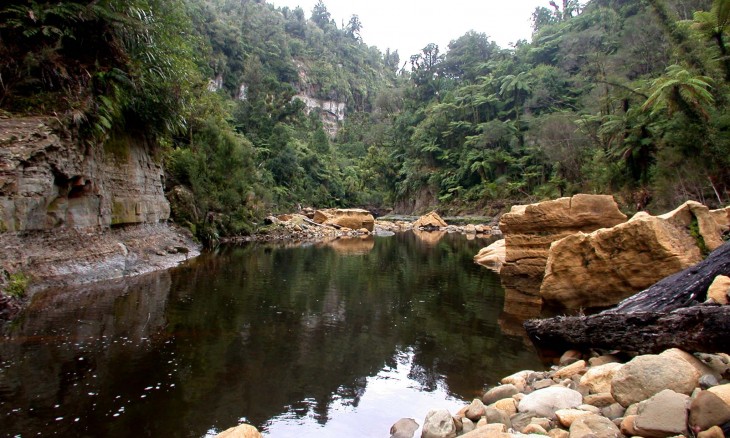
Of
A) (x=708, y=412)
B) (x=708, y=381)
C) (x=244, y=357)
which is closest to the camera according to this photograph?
(x=708, y=412)

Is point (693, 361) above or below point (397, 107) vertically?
below

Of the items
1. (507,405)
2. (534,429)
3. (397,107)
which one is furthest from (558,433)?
(397,107)

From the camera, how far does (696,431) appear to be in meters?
2.83

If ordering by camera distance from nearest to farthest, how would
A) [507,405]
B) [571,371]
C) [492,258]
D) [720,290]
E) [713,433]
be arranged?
1. [713,433]
2. [720,290]
3. [507,405]
4. [571,371]
5. [492,258]

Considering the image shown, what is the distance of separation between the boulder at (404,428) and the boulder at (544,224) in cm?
801

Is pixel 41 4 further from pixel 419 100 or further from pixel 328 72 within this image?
pixel 328 72

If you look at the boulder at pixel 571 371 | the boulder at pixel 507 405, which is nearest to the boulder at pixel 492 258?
the boulder at pixel 571 371

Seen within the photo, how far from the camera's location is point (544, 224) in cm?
1127

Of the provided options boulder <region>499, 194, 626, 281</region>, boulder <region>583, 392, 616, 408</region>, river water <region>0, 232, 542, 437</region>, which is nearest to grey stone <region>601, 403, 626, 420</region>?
boulder <region>583, 392, 616, 408</region>

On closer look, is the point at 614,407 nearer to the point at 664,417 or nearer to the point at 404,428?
the point at 664,417

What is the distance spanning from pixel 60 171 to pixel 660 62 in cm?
3530

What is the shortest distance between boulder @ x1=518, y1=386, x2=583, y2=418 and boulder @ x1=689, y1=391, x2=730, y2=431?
115 centimetres

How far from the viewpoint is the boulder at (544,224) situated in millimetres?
10828

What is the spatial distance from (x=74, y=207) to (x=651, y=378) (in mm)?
12359
